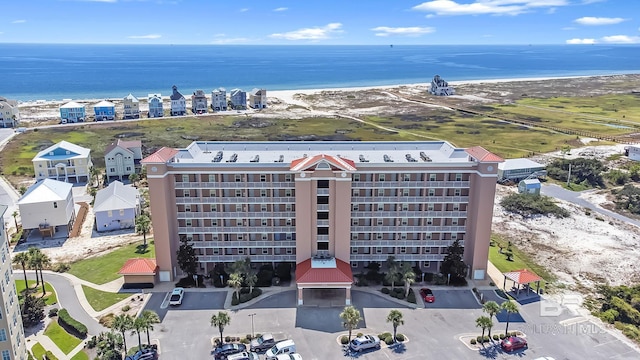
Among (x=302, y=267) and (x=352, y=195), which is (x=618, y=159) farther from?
(x=302, y=267)

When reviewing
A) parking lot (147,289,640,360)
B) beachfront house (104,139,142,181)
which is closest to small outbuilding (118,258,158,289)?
parking lot (147,289,640,360)

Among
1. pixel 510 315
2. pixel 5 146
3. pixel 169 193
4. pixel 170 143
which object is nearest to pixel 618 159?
pixel 510 315

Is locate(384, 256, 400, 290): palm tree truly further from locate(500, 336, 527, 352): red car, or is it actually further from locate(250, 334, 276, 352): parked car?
locate(250, 334, 276, 352): parked car

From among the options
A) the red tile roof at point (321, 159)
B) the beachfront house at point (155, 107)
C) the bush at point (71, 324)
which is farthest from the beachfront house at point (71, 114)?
the red tile roof at point (321, 159)

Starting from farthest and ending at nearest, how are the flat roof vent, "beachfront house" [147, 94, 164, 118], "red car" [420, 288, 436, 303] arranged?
"beachfront house" [147, 94, 164, 118], the flat roof vent, "red car" [420, 288, 436, 303]

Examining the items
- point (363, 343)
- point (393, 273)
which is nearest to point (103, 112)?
point (393, 273)
